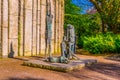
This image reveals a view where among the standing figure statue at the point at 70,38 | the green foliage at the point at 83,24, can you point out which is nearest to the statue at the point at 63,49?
the standing figure statue at the point at 70,38

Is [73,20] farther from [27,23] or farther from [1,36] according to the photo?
[1,36]

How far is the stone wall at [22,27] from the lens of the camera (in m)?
14.5

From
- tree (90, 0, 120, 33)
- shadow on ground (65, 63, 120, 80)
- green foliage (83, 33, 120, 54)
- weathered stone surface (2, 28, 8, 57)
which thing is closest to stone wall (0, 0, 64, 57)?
weathered stone surface (2, 28, 8, 57)

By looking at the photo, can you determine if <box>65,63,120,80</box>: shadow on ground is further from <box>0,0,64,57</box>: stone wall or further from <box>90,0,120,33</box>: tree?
<box>90,0,120,33</box>: tree

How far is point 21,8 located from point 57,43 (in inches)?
165

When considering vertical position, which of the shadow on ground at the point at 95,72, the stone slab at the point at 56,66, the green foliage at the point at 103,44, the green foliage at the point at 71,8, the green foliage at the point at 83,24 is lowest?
the shadow on ground at the point at 95,72

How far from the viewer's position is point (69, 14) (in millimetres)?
27938

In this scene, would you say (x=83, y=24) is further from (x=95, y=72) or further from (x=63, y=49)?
(x=95, y=72)

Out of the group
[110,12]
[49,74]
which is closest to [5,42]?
[49,74]

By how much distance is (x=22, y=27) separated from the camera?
15.7 m

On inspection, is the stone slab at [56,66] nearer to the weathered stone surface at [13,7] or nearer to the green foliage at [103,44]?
the weathered stone surface at [13,7]

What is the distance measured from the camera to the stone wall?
14.5 meters

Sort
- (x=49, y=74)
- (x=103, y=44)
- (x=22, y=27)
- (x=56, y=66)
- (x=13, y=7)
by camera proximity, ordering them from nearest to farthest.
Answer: (x=49, y=74), (x=56, y=66), (x=13, y=7), (x=22, y=27), (x=103, y=44)

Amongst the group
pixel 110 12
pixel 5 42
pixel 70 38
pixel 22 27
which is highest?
pixel 110 12
